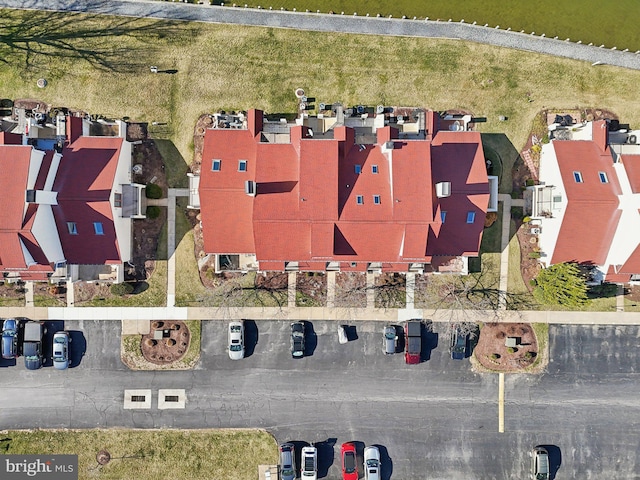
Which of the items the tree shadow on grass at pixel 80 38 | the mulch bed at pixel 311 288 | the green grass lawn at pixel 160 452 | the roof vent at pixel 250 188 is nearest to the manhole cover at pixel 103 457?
the green grass lawn at pixel 160 452

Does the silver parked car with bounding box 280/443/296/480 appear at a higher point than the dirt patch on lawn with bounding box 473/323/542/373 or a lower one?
lower

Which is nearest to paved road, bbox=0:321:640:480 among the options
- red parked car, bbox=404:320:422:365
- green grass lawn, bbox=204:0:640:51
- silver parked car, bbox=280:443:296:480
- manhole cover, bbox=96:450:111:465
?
red parked car, bbox=404:320:422:365

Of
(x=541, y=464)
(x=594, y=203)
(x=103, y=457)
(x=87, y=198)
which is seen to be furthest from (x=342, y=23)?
(x=103, y=457)

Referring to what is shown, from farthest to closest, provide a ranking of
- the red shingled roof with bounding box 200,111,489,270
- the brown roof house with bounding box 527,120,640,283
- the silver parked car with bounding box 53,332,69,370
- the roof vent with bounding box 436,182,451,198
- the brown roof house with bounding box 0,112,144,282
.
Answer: the silver parked car with bounding box 53,332,69,370
the brown roof house with bounding box 527,120,640,283
the red shingled roof with bounding box 200,111,489,270
the roof vent with bounding box 436,182,451,198
the brown roof house with bounding box 0,112,144,282

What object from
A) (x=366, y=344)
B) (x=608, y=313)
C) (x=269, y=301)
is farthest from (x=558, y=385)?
(x=269, y=301)

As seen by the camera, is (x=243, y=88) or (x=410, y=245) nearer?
(x=410, y=245)

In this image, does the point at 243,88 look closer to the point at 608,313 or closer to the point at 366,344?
the point at 366,344

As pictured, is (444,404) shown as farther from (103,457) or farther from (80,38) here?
(80,38)

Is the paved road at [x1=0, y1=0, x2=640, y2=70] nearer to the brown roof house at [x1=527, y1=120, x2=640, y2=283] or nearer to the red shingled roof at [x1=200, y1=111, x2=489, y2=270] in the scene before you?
the brown roof house at [x1=527, y1=120, x2=640, y2=283]
